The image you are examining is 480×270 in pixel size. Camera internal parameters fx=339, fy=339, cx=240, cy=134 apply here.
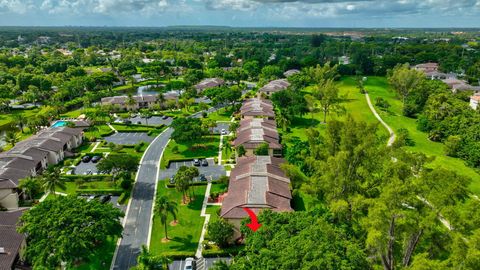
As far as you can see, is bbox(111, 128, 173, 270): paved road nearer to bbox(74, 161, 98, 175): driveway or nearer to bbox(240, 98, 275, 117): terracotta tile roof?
bbox(74, 161, 98, 175): driveway

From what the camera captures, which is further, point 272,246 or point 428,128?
point 428,128

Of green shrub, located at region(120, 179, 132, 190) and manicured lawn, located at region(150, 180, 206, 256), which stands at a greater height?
green shrub, located at region(120, 179, 132, 190)

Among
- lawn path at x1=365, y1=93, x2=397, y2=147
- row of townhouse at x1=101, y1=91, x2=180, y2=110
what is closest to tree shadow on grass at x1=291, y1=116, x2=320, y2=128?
lawn path at x1=365, y1=93, x2=397, y2=147

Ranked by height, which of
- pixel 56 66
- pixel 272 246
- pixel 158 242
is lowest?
pixel 158 242

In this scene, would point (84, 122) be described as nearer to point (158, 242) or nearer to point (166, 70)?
point (158, 242)

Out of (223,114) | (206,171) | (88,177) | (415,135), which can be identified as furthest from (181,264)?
(415,135)

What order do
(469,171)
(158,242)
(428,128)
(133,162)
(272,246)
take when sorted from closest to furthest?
(272,246) → (158,242) → (133,162) → (469,171) → (428,128)

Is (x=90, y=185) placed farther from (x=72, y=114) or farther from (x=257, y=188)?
(x=72, y=114)

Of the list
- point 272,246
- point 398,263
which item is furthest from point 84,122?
point 398,263
